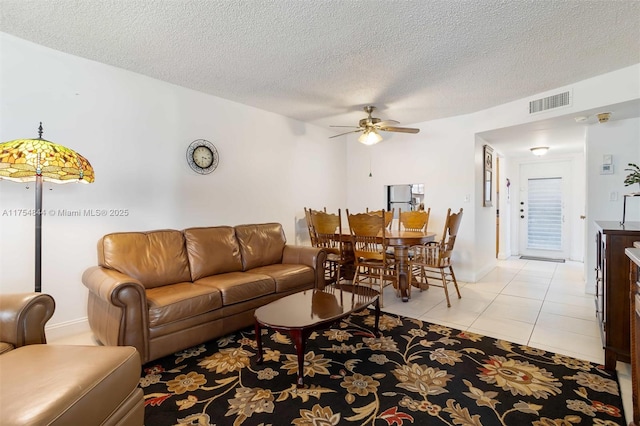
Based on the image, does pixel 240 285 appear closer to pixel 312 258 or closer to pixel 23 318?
pixel 312 258

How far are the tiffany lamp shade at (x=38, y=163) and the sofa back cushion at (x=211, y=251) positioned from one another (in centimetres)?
113

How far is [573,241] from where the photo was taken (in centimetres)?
616

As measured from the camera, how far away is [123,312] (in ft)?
6.82

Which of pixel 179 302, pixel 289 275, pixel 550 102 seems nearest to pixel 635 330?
pixel 289 275

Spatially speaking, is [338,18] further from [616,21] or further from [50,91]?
[50,91]

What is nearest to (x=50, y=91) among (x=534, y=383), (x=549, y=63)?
(x=534, y=383)

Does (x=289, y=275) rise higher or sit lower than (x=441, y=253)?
lower

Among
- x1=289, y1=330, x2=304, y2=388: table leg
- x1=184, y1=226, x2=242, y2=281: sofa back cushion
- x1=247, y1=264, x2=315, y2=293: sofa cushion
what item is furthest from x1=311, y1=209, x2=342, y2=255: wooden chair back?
x1=289, y1=330, x2=304, y2=388: table leg

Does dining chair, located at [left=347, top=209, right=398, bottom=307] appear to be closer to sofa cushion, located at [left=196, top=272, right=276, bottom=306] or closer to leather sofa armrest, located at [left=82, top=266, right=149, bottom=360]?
sofa cushion, located at [left=196, top=272, right=276, bottom=306]

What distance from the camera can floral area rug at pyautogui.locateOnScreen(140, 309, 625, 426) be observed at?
1654mm

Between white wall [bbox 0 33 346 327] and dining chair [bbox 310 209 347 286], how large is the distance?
33.5 inches

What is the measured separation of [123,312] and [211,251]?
3.73ft

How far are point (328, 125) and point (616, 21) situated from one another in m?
3.59

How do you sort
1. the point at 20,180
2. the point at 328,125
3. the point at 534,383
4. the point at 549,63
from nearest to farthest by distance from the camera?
the point at 534,383, the point at 20,180, the point at 549,63, the point at 328,125
